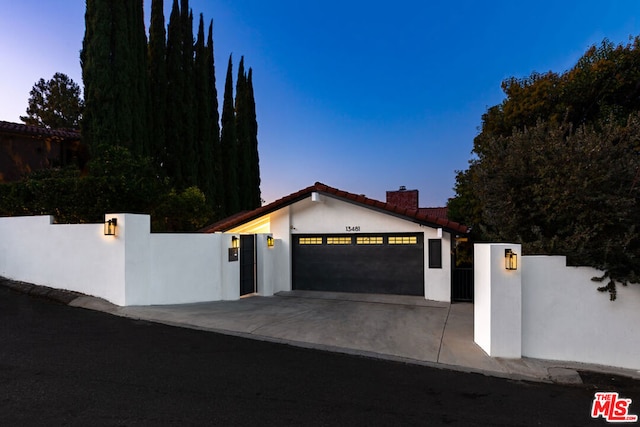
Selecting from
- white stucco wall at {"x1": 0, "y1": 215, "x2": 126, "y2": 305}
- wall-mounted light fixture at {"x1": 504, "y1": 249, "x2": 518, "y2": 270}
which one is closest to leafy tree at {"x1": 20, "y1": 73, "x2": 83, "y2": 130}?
white stucco wall at {"x1": 0, "y1": 215, "x2": 126, "y2": 305}

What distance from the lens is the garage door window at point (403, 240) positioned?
453 inches

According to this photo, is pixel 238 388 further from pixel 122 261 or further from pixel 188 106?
pixel 188 106

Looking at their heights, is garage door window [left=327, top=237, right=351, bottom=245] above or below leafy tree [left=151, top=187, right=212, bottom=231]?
below

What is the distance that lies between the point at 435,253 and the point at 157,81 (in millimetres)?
19753

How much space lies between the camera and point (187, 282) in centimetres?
939

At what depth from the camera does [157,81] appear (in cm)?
2069

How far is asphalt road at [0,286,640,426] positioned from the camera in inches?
138

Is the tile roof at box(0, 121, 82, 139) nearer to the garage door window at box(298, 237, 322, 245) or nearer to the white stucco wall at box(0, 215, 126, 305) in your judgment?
the white stucco wall at box(0, 215, 126, 305)

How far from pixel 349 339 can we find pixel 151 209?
11.7m

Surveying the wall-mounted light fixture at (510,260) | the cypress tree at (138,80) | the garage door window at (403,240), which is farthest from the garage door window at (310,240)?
the cypress tree at (138,80)

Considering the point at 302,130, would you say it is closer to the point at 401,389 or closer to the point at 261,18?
the point at 261,18

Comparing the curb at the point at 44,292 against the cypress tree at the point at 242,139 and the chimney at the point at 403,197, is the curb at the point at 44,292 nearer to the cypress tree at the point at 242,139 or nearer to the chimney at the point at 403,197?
the cypress tree at the point at 242,139

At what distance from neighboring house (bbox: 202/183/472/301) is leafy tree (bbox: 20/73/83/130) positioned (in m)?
28.9

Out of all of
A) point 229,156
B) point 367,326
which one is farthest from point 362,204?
point 229,156
